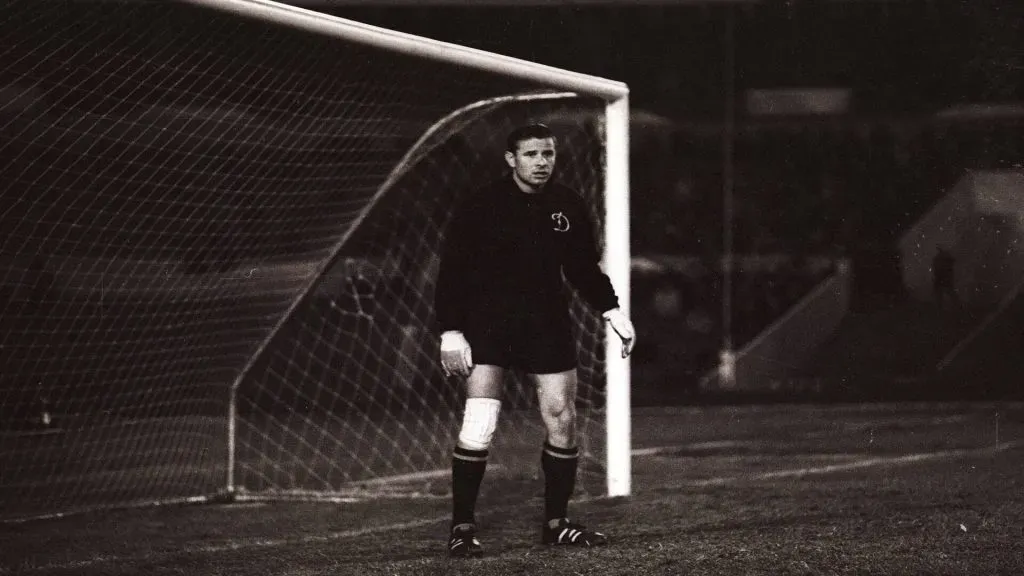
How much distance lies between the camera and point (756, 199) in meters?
18.2

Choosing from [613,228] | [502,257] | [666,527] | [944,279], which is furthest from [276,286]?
[944,279]

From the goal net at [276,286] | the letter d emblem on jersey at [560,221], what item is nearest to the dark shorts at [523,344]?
the letter d emblem on jersey at [560,221]

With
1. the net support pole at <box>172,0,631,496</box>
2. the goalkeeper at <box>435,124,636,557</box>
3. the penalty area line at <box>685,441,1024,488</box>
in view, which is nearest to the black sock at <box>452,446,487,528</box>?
the goalkeeper at <box>435,124,636,557</box>

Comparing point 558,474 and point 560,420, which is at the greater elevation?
point 560,420

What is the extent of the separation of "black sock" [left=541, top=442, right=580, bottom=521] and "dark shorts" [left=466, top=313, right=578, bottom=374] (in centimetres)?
33

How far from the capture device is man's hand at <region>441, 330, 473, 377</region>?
423 cm

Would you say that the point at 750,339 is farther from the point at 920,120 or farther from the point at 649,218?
the point at 920,120

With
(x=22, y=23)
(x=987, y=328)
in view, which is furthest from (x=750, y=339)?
(x=22, y=23)

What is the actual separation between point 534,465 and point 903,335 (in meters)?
10.2

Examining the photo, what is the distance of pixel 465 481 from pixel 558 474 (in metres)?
0.37

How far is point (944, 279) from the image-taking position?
16844 mm

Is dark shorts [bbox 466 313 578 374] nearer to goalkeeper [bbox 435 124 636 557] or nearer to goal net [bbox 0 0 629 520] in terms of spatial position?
goalkeeper [bbox 435 124 636 557]

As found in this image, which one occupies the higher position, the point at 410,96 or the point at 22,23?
the point at 22,23

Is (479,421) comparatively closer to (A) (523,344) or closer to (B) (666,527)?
(A) (523,344)
